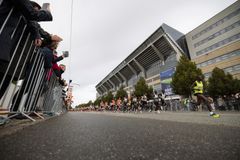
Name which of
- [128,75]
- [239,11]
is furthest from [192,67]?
[128,75]

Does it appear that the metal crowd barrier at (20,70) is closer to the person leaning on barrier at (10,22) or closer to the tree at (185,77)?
the person leaning on barrier at (10,22)

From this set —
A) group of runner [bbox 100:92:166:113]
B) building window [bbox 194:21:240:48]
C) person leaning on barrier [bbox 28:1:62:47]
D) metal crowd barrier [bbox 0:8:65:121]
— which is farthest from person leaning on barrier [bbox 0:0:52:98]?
building window [bbox 194:21:240:48]

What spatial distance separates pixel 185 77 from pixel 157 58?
2632cm

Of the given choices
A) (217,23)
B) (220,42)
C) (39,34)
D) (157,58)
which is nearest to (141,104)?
(39,34)

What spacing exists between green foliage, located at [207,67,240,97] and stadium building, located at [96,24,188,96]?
15.0 m

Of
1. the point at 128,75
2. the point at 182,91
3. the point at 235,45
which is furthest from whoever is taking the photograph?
the point at 128,75

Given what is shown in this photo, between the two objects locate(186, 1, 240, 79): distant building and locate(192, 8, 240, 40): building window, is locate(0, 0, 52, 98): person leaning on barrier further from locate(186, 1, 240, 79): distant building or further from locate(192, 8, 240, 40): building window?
locate(192, 8, 240, 40): building window

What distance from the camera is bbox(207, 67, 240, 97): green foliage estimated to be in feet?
81.7

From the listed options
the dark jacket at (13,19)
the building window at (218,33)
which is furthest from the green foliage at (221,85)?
the dark jacket at (13,19)

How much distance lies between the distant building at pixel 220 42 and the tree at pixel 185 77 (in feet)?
50.2

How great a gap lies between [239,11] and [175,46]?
15784 millimetres

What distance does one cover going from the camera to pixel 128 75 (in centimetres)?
6850

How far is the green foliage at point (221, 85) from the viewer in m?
24.9

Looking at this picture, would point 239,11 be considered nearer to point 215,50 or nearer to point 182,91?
point 215,50
